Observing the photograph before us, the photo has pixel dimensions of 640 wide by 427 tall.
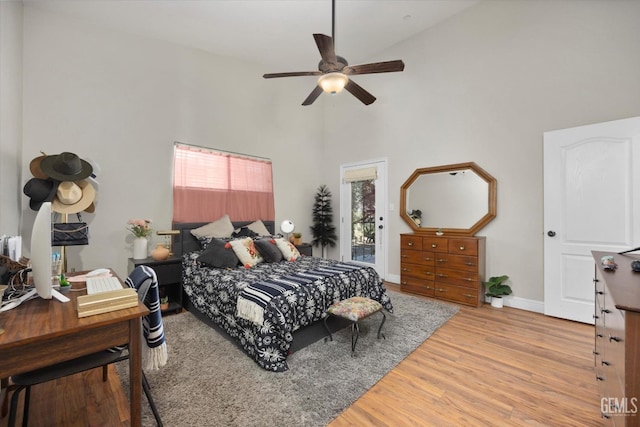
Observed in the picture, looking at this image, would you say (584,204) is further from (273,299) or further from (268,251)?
(268,251)

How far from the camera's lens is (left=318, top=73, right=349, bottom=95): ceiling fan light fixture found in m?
2.61

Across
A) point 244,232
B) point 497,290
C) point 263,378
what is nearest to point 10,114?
point 244,232

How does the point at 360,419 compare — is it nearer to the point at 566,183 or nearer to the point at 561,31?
the point at 566,183

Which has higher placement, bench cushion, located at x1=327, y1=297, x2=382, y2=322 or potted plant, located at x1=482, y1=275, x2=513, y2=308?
bench cushion, located at x1=327, y1=297, x2=382, y2=322

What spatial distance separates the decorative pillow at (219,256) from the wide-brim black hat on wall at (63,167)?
1393mm

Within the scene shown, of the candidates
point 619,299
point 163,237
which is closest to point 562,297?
point 619,299

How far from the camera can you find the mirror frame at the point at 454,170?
366cm

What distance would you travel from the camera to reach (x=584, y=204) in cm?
298

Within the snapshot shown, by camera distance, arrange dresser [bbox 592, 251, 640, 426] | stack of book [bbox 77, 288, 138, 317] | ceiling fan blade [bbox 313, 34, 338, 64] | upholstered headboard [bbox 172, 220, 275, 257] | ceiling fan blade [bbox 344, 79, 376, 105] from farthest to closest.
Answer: upholstered headboard [bbox 172, 220, 275, 257]
ceiling fan blade [bbox 344, 79, 376, 105]
ceiling fan blade [bbox 313, 34, 338, 64]
stack of book [bbox 77, 288, 138, 317]
dresser [bbox 592, 251, 640, 426]

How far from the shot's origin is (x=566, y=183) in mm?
3082

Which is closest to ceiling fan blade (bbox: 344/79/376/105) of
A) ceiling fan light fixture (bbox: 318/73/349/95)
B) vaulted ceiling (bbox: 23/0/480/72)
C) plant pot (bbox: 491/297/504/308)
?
ceiling fan light fixture (bbox: 318/73/349/95)

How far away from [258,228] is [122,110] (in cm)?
238

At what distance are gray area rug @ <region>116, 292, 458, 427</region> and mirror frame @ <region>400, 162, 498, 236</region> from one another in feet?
5.06

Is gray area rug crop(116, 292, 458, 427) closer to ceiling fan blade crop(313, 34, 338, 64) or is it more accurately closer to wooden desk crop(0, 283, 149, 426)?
wooden desk crop(0, 283, 149, 426)
